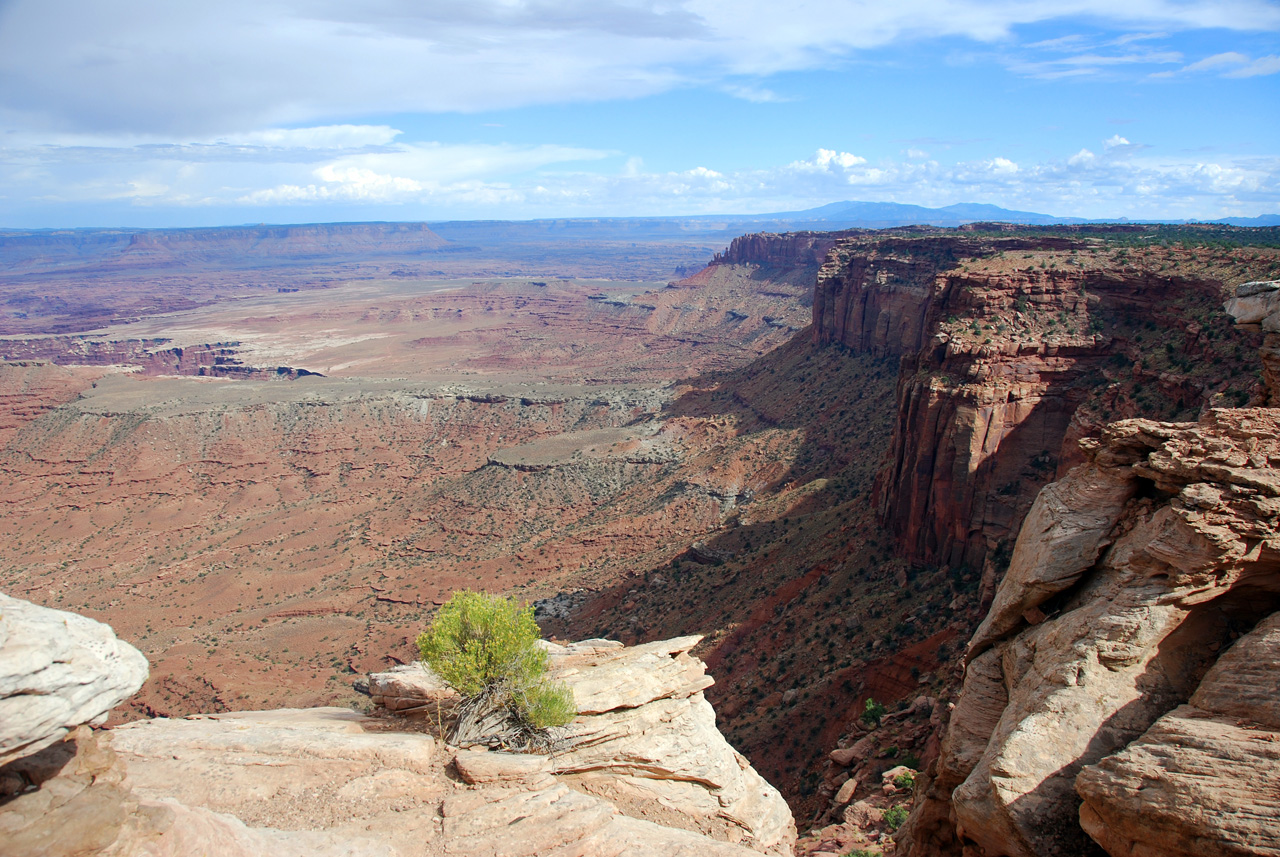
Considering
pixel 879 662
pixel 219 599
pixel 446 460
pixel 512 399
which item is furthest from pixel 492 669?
pixel 512 399

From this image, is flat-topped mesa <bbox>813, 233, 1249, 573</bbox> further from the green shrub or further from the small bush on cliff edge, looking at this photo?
the small bush on cliff edge

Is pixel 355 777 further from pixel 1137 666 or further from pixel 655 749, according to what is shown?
pixel 1137 666

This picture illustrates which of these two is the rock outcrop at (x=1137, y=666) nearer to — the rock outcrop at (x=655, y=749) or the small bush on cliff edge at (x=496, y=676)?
the rock outcrop at (x=655, y=749)

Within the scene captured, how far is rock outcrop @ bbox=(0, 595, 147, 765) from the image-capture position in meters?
9.00

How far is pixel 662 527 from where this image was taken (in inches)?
2397

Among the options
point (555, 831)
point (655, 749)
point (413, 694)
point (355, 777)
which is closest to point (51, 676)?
point (355, 777)

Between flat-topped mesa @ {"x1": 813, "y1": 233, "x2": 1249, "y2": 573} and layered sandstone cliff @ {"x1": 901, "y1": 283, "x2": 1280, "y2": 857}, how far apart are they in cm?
1691

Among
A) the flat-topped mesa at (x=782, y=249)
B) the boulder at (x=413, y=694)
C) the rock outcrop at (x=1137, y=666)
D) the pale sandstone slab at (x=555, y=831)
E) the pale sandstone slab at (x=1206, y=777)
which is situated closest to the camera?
the pale sandstone slab at (x=1206, y=777)

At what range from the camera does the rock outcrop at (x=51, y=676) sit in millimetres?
9000

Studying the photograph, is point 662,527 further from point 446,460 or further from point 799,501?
point 446,460

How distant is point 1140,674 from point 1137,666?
12 centimetres

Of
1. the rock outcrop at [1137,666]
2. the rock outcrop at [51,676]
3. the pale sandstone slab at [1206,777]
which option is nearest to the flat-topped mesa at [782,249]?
the rock outcrop at [1137,666]

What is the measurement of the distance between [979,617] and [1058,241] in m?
40.7

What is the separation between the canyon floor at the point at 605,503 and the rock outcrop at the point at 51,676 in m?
19.3
